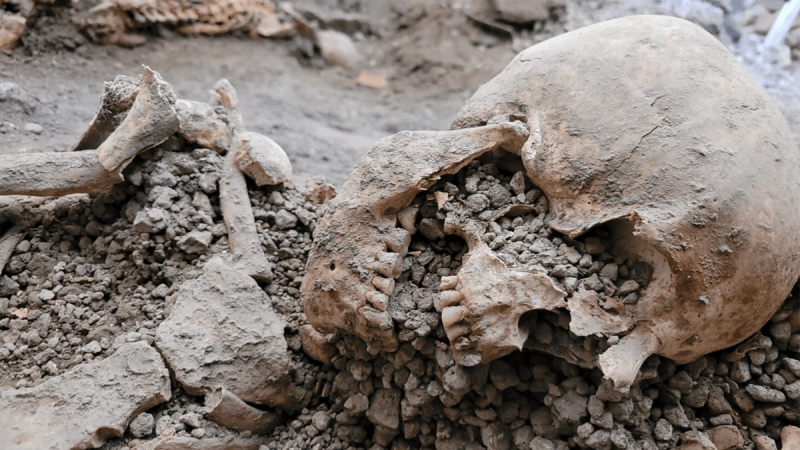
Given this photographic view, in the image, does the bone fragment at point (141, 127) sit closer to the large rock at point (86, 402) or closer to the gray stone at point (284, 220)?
the gray stone at point (284, 220)

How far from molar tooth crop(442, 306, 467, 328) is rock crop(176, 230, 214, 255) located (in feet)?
2.90

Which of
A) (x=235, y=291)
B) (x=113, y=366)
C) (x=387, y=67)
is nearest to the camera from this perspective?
(x=113, y=366)

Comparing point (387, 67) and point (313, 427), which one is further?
point (387, 67)

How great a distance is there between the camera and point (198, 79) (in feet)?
12.2

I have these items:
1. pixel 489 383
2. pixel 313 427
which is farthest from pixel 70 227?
pixel 489 383

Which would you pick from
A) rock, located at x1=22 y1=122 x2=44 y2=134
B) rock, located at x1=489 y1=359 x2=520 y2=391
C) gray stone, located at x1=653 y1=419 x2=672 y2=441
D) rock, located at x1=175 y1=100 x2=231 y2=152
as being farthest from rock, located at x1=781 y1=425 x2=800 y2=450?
rock, located at x1=22 y1=122 x2=44 y2=134

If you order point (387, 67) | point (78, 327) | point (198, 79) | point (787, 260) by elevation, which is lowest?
point (387, 67)

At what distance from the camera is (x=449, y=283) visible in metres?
1.65

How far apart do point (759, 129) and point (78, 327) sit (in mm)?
1912

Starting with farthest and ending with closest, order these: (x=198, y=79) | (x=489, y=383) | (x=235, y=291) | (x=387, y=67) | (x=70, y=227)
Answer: (x=387, y=67) < (x=198, y=79) < (x=70, y=227) < (x=235, y=291) < (x=489, y=383)

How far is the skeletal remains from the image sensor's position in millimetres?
1535

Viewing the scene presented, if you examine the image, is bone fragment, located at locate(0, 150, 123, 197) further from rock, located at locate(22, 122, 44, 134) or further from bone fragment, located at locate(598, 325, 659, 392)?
bone fragment, located at locate(598, 325, 659, 392)

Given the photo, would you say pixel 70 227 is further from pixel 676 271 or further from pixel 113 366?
pixel 676 271

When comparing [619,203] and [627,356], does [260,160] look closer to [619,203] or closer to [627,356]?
[619,203]
